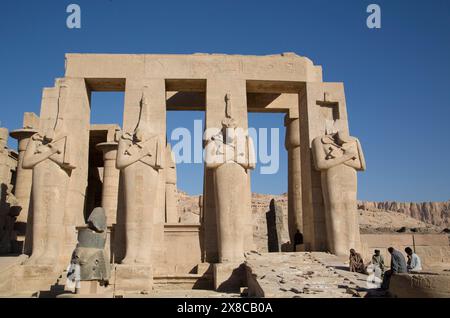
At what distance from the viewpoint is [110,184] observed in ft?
59.4

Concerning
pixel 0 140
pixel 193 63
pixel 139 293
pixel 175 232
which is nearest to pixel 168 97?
pixel 193 63

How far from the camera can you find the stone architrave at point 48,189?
11719 mm

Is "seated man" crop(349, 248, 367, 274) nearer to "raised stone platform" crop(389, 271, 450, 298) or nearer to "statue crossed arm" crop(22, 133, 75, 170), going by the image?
"raised stone platform" crop(389, 271, 450, 298)

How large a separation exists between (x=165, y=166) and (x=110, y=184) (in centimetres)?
559

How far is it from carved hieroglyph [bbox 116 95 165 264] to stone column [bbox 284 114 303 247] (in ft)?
20.6

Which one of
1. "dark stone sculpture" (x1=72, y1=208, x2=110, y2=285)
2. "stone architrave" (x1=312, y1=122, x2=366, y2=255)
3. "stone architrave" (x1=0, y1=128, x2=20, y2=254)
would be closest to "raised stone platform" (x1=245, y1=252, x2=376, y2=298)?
"stone architrave" (x1=312, y1=122, x2=366, y2=255)

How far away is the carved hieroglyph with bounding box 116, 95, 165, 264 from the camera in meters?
11.7

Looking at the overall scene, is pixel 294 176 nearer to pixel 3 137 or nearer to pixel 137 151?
pixel 137 151

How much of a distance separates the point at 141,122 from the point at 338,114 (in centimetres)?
617

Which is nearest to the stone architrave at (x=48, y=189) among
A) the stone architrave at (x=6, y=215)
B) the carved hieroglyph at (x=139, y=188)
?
the carved hieroglyph at (x=139, y=188)

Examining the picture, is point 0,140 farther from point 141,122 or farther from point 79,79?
point 141,122

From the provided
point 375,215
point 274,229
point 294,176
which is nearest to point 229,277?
point 294,176

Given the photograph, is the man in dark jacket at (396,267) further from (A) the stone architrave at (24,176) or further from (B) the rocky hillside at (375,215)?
(A) the stone architrave at (24,176)
